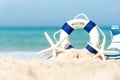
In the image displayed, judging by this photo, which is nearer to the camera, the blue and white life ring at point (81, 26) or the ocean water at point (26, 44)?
the blue and white life ring at point (81, 26)

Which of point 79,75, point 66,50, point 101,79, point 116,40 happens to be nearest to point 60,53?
point 66,50

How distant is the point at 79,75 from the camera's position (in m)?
3.43

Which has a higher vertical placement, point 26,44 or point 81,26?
point 81,26

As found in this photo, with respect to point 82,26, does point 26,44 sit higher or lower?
lower

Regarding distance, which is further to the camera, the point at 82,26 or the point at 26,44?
the point at 26,44

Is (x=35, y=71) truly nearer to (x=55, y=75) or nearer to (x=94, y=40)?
(x=55, y=75)

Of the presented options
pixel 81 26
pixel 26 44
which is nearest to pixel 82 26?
pixel 81 26

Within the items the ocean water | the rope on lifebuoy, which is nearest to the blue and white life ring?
the rope on lifebuoy

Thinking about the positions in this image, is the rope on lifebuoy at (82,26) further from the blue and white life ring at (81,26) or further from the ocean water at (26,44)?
the ocean water at (26,44)

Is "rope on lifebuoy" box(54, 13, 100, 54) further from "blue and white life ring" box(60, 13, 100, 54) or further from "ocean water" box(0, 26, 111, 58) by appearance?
"ocean water" box(0, 26, 111, 58)

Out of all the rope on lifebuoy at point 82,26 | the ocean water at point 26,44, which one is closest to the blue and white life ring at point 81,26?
the rope on lifebuoy at point 82,26

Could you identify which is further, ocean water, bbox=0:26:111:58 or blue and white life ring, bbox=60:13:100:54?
ocean water, bbox=0:26:111:58

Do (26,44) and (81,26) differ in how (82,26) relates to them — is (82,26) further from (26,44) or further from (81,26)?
(26,44)

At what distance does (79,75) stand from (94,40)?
4011mm
